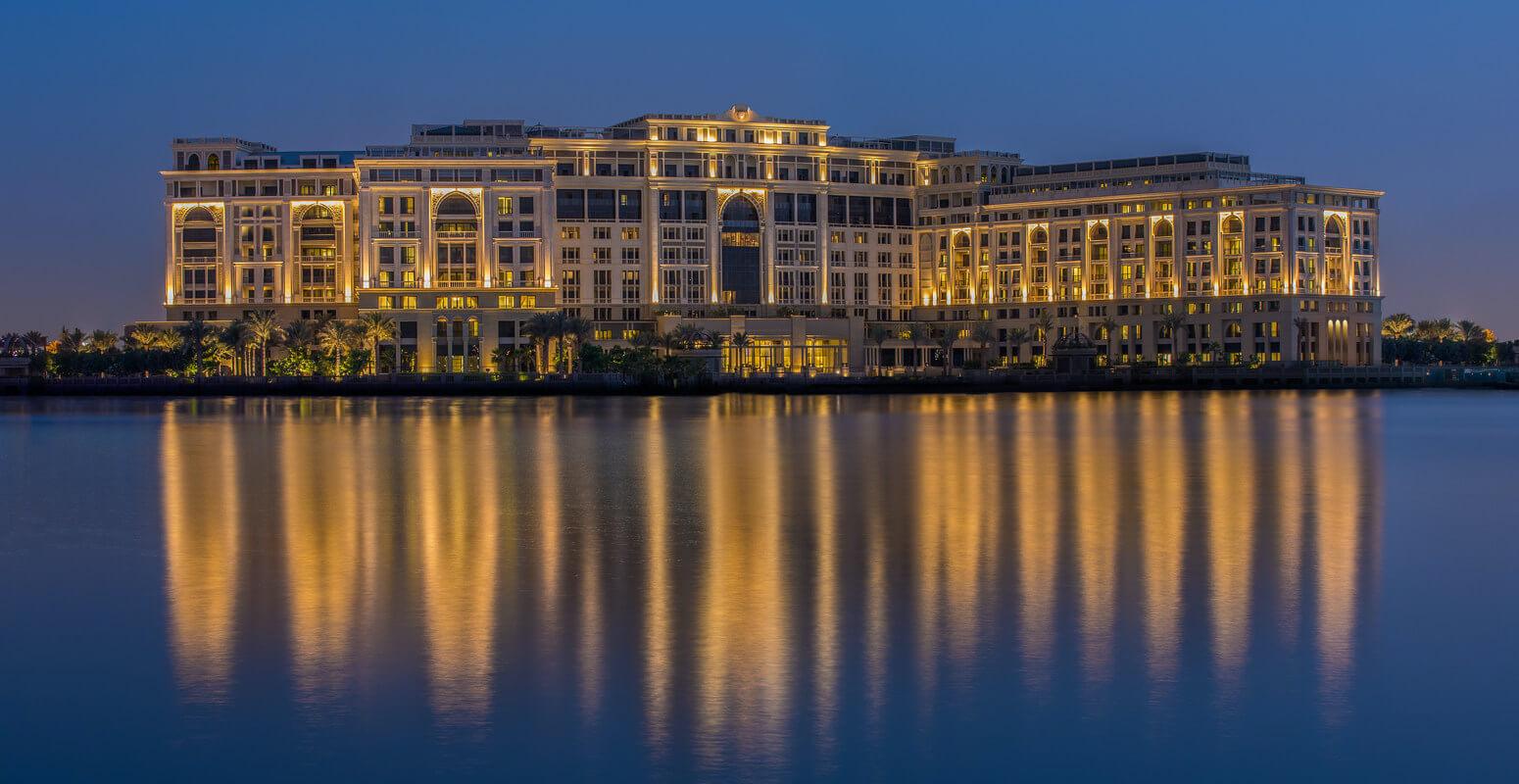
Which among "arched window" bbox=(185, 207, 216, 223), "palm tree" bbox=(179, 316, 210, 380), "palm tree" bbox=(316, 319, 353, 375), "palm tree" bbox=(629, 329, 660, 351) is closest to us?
"palm tree" bbox=(316, 319, 353, 375)

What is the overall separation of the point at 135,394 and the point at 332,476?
10079 centimetres

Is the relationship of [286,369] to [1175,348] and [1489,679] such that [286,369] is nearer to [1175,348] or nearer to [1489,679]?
[1175,348]

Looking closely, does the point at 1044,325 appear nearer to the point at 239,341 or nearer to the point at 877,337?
the point at 877,337

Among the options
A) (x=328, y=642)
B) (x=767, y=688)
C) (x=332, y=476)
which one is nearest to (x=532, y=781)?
(x=767, y=688)

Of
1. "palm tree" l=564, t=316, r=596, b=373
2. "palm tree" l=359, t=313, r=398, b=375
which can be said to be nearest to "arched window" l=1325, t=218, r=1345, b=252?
"palm tree" l=564, t=316, r=596, b=373

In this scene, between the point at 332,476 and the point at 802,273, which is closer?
the point at 332,476

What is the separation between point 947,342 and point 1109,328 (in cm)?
1831

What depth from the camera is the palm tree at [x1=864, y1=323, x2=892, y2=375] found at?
168 meters

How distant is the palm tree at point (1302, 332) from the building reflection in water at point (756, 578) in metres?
112

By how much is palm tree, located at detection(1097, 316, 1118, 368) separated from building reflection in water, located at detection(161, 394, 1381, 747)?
368 ft

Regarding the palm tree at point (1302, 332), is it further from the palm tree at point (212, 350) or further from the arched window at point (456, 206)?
the palm tree at point (212, 350)

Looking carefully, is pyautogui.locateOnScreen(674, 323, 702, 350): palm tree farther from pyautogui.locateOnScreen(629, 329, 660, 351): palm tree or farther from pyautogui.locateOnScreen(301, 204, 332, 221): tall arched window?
pyautogui.locateOnScreen(301, 204, 332, 221): tall arched window

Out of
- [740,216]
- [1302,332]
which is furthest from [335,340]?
[1302,332]

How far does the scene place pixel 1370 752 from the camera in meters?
16.6
